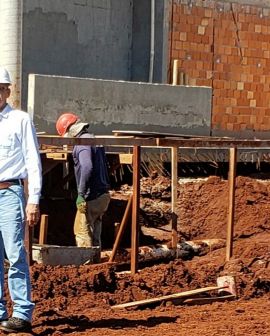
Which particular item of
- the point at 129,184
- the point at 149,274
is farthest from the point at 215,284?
the point at 129,184

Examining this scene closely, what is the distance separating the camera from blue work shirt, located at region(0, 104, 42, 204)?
253 inches

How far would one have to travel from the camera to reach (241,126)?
16.4 metres

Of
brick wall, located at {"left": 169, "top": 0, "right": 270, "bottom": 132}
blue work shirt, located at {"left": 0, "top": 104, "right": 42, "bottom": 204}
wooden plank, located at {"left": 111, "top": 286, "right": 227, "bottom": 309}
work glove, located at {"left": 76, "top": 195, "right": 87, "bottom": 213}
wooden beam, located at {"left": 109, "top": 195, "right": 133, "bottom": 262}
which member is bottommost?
wooden plank, located at {"left": 111, "top": 286, "right": 227, "bottom": 309}

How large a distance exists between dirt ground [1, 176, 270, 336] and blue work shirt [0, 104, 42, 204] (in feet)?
4.24

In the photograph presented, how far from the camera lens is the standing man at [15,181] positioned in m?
6.42

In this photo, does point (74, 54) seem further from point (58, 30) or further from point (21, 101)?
point (21, 101)

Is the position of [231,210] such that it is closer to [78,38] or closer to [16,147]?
[16,147]

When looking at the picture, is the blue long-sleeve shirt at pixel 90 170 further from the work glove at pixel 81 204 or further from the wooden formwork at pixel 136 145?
the wooden formwork at pixel 136 145

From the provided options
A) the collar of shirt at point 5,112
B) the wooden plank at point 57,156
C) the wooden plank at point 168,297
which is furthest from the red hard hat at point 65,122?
the collar of shirt at point 5,112

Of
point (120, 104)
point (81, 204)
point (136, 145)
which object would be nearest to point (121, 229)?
point (81, 204)

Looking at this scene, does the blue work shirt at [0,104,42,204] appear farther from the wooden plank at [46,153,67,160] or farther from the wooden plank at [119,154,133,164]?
the wooden plank at [119,154,133,164]

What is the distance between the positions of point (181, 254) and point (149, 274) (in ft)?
4.75

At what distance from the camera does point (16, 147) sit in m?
6.45

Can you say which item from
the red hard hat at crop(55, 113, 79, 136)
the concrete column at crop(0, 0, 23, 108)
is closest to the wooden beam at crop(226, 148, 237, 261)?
the red hard hat at crop(55, 113, 79, 136)
